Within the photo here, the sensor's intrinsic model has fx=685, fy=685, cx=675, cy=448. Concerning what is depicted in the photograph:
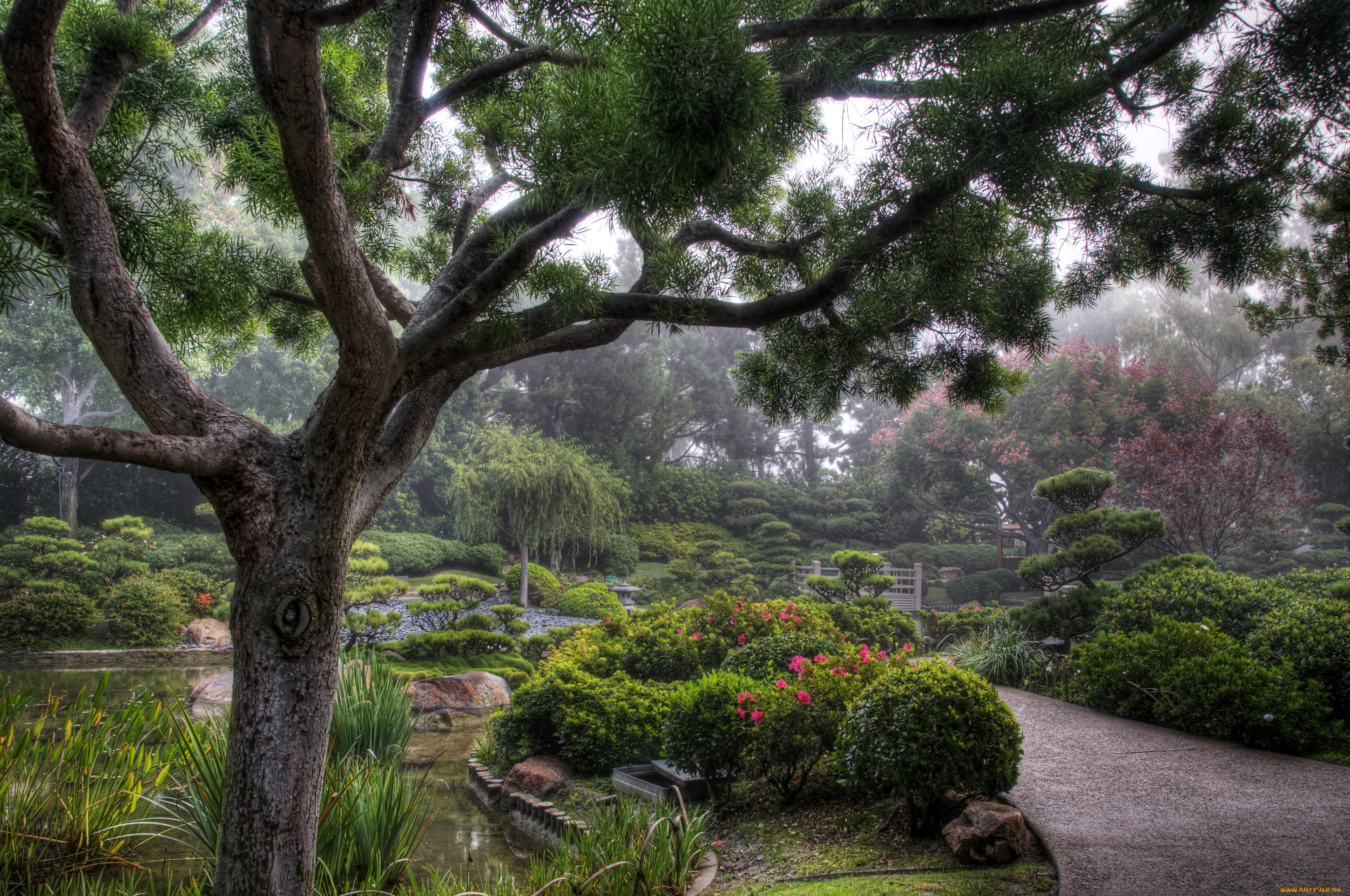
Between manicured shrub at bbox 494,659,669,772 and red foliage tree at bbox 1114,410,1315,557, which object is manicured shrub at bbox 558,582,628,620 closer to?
manicured shrub at bbox 494,659,669,772

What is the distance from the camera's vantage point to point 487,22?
332cm

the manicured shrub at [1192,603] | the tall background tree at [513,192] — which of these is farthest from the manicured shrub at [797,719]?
the manicured shrub at [1192,603]

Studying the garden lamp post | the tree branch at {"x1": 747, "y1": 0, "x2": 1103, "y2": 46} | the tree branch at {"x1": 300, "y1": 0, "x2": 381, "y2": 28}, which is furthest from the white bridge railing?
the tree branch at {"x1": 300, "y1": 0, "x2": 381, "y2": 28}

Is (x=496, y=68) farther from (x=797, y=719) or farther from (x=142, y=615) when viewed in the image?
(x=142, y=615)

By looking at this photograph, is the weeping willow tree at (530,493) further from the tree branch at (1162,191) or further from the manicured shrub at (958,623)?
the tree branch at (1162,191)

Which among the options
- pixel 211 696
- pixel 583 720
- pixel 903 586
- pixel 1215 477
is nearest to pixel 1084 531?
pixel 1215 477

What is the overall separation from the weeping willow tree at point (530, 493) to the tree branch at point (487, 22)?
9.90 meters

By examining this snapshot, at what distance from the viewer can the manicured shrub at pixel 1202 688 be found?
4867mm

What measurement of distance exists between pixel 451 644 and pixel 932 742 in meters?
7.19

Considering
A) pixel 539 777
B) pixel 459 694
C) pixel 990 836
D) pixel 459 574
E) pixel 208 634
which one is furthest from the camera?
pixel 459 574

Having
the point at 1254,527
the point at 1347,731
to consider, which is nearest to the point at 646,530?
the point at 1254,527

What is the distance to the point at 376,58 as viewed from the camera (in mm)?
4199

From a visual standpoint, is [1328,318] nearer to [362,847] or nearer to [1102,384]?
[362,847]

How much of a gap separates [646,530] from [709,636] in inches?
476
